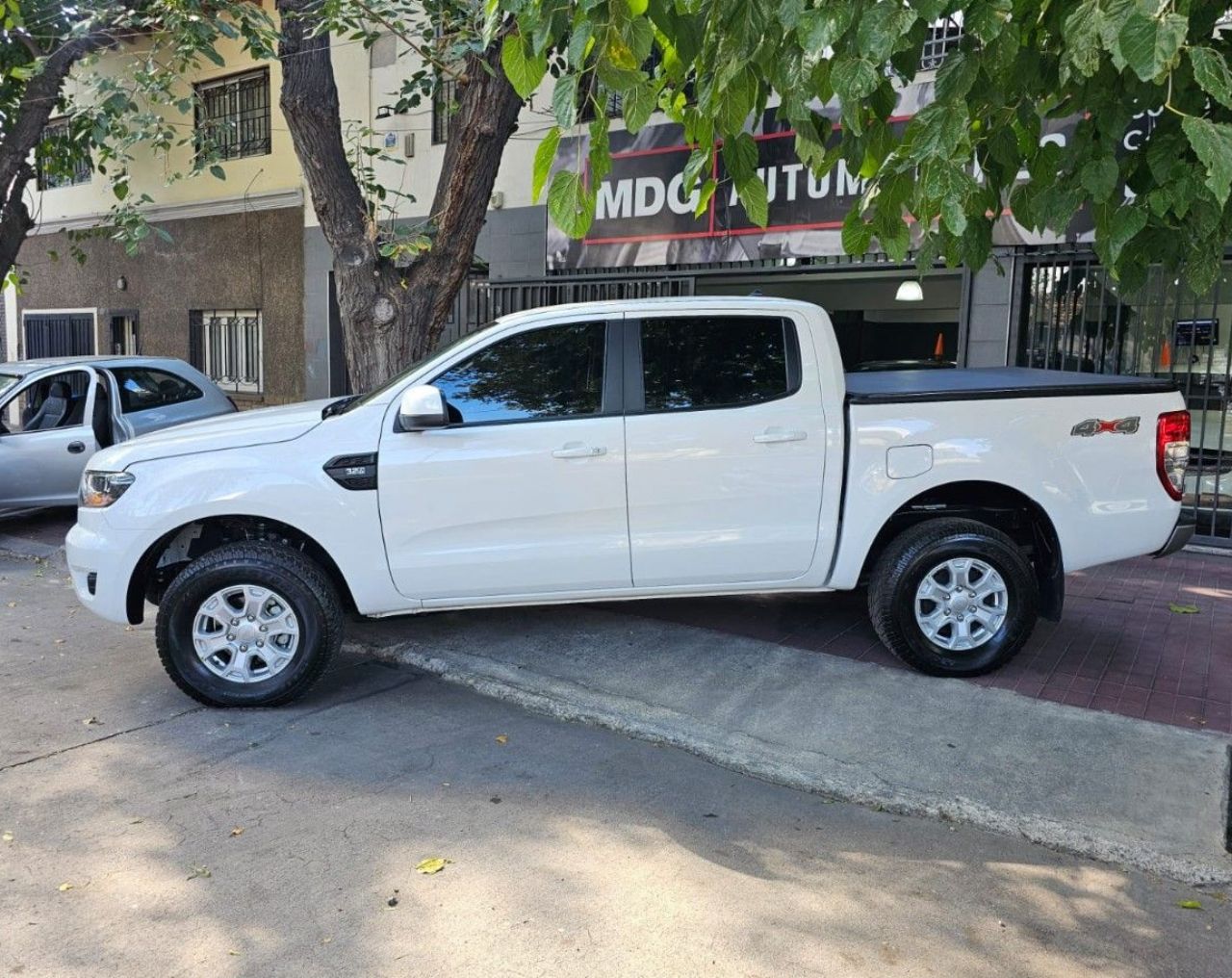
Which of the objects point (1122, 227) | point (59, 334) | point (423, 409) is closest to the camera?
point (1122, 227)

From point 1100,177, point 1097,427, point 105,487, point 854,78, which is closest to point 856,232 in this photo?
point 1100,177

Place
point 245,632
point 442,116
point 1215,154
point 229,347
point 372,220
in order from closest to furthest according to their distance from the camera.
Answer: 1. point 1215,154
2. point 245,632
3. point 372,220
4. point 442,116
5. point 229,347

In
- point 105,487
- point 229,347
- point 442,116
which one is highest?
point 442,116

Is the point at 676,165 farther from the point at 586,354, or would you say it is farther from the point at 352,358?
the point at 586,354

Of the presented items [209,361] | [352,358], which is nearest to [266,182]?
[209,361]

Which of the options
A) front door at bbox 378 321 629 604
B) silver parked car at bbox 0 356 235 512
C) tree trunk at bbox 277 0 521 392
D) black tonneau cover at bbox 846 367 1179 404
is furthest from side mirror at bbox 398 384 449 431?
silver parked car at bbox 0 356 235 512

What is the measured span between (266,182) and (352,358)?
8.20 meters

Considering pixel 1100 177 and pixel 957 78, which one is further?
pixel 1100 177

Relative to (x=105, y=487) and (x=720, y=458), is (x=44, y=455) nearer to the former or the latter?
(x=105, y=487)

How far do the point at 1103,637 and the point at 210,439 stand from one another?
17.0 ft

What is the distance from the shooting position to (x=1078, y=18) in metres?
2.54

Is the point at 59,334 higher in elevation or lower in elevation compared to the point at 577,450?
higher

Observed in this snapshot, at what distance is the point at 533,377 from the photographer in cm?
550

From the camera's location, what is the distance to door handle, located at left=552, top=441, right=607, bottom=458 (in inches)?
209
